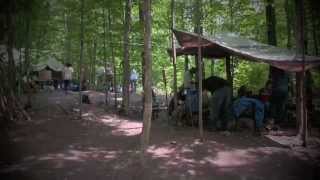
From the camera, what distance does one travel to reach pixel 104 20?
57.7 ft

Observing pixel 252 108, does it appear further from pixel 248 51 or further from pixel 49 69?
pixel 49 69

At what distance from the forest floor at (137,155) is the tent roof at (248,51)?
191cm

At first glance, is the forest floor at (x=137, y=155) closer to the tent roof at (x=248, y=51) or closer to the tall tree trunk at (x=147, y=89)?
the tall tree trunk at (x=147, y=89)

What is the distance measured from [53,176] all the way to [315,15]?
9741 mm

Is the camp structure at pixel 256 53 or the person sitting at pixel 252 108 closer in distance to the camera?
the camp structure at pixel 256 53

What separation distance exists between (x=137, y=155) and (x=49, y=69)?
25897mm

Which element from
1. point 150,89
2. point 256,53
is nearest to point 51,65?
point 256,53

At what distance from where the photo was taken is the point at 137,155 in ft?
28.8

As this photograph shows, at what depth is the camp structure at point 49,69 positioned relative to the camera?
30.4 m

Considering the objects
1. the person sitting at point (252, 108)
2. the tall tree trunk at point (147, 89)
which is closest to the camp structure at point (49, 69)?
the person sitting at point (252, 108)

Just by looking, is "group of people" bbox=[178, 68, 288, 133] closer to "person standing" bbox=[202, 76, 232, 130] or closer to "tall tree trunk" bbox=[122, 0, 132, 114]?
"person standing" bbox=[202, 76, 232, 130]

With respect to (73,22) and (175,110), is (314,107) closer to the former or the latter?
(175,110)

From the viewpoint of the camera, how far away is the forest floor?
7715 millimetres

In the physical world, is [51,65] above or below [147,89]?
above
